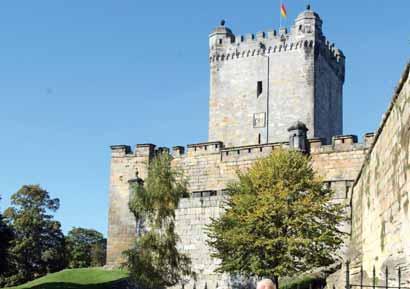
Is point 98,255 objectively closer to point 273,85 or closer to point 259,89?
point 259,89

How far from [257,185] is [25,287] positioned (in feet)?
50.4

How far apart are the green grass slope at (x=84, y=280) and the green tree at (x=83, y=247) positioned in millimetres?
22069

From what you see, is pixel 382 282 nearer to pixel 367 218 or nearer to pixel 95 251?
pixel 367 218

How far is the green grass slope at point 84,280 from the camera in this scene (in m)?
35.8

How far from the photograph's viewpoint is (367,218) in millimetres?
16781

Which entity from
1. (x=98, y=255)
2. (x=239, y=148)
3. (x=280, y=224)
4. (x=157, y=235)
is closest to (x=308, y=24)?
(x=239, y=148)

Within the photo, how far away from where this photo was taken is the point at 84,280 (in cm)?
3744

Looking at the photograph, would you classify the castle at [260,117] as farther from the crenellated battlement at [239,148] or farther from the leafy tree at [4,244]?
the leafy tree at [4,244]

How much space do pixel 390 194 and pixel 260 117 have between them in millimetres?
36136

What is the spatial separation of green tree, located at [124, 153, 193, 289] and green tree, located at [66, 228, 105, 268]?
28.7 m

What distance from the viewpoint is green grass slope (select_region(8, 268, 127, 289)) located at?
35.8m

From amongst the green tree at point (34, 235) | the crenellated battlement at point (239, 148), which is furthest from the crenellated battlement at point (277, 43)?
the green tree at point (34, 235)

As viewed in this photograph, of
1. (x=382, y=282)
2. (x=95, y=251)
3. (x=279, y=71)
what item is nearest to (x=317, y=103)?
(x=279, y=71)

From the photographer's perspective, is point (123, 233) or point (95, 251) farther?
point (95, 251)
